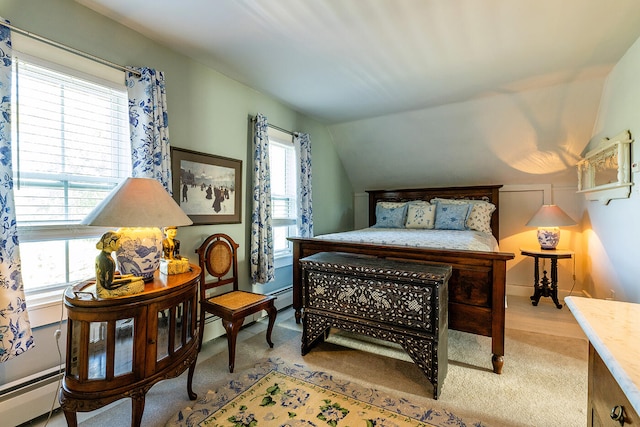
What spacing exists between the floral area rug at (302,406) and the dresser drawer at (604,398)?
870 millimetres

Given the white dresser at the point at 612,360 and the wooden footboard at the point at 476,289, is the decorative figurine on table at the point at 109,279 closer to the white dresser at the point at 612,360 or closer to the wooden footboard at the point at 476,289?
the white dresser at the point at 612,360

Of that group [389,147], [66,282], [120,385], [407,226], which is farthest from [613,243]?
[66,282]

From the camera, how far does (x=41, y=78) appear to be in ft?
5.49

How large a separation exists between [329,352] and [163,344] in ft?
4.46

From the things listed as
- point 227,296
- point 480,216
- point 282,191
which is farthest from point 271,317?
point 480,216

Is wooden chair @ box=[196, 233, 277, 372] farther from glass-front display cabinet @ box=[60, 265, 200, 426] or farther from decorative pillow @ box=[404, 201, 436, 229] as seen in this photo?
decorative pillow @ box=[404, 201, 436, 229]

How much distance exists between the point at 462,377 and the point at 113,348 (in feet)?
7.16

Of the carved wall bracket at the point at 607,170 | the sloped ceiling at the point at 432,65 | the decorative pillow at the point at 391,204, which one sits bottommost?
the decorative pillow at the point at 391,204

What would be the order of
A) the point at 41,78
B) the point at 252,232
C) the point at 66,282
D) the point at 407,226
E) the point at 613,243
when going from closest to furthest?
the point at 41,78 < the point at 66,282 < the point at 613,243 < the point at 252,232 < the point at 407,226

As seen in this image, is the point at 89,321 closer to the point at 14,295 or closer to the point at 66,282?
the point at 14,295

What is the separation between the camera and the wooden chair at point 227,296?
7.02ft

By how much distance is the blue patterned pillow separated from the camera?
376cm

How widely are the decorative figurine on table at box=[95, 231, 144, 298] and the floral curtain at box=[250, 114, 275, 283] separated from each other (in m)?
1.57

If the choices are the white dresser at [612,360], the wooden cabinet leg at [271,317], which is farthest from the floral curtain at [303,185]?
the white dresser at [612,360]
